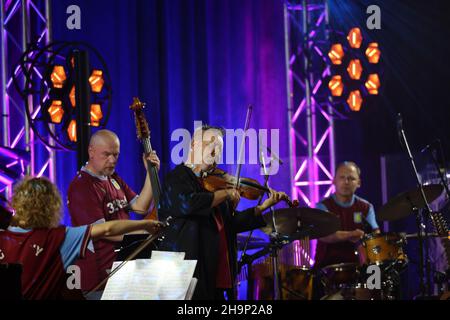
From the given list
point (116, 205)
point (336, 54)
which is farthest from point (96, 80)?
point (336, 54)

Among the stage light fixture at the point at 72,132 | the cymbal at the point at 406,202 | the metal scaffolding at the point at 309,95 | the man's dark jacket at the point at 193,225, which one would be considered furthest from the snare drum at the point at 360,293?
the stage light fixture at the point at 72,132

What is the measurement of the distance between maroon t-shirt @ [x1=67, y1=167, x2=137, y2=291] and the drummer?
2.37 m

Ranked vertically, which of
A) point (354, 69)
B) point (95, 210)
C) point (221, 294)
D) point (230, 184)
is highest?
point (354, 69)

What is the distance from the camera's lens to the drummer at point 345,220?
6.71 m

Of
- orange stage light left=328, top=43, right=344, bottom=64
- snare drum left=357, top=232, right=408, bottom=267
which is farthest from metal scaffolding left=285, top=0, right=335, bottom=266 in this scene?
snare drum left=357, top=232, right=408, bottom=267

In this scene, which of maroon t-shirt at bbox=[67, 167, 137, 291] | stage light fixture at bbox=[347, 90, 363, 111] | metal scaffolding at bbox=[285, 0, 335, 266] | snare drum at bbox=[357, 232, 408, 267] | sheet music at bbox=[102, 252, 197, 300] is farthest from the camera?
stage light fixture at bbox=[347, 90, 363, 111]

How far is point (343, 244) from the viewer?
6.78m

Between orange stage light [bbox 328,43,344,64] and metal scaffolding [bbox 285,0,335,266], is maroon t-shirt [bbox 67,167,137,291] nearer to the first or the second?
metal scaffolding [bbox 285,0,335,266]

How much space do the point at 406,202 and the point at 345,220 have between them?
2.20ft

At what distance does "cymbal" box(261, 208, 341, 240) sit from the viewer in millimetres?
5965

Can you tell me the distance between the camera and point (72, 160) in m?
7.16

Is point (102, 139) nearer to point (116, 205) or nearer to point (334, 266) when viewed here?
point (116, 205)
